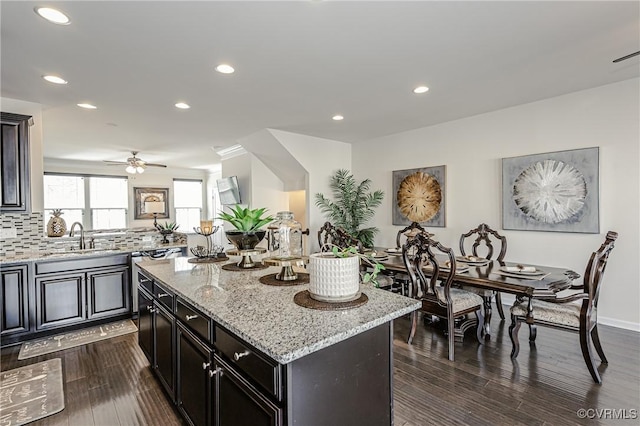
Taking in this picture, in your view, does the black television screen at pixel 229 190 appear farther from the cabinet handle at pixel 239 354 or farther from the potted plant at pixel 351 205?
the cabinet handle at pixel 239 354

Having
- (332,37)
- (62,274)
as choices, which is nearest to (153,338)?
(62,274)

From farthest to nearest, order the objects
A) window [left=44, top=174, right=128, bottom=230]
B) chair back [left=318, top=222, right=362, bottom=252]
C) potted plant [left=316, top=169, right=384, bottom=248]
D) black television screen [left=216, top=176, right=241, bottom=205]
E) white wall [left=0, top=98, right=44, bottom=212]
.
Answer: window [left=44, top=174, right=128, bottom=230] → black television screen [left=216, top=176, right=241, bottom=205] → potted plant [left=316, top=169, right=384, bottom=248] → chair back [left=318, top=222, right=362, bottom=252] → white wall [left=0, top=98, right=44, bottom=212]

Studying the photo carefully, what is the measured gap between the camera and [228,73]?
3078 millimetres

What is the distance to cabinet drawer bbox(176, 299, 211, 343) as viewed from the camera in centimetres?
162

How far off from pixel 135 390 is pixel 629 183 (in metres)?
5.23

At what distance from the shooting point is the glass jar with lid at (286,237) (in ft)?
6.41

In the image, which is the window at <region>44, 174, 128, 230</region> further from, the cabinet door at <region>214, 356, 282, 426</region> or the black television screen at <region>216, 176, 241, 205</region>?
the cabinet door at <region>214, 356, 282, 426</region>

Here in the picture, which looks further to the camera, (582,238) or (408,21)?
(582,238)

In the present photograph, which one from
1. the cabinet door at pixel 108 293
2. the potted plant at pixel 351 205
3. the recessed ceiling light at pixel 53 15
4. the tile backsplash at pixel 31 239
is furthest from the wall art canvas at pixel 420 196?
the recessed ceiling light at pixel 53 15

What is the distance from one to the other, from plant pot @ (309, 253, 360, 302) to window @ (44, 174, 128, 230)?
9461 mm

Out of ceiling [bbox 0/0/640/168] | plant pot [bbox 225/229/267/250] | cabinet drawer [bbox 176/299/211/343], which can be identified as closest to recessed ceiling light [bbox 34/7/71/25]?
ceiling [bbox 0/0/640/168]

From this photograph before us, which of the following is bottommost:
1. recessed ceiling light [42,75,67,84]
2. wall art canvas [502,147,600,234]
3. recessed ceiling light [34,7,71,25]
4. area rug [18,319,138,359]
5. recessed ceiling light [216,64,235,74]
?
area rug [18,319,138,359]

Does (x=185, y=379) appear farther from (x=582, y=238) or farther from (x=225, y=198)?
(x=225, y=198)

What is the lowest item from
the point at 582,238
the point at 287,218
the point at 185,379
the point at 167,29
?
the point at 185,379
